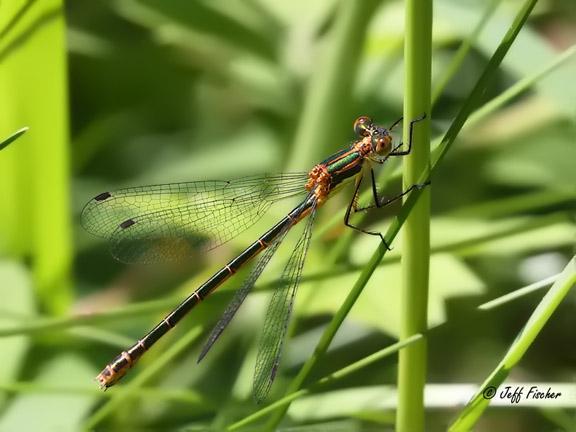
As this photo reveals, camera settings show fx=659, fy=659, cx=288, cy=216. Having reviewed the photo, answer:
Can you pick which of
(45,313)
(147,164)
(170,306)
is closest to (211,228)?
(170,306)

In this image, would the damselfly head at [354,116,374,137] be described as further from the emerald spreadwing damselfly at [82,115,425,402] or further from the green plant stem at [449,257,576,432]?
the green plant stem at [449,257,576,432]

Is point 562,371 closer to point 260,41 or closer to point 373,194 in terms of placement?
point 373,194

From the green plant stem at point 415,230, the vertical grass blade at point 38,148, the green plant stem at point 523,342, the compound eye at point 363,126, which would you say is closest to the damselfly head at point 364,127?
the compound eye at point 363,126

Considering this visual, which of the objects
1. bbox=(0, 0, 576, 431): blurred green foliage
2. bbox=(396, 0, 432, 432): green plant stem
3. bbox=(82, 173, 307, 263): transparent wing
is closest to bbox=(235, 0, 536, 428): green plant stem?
bbox=(396, 0, 432, 432): green plant stem

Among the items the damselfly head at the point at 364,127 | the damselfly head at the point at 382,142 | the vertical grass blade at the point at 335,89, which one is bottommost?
the damselfly head at the point at 382,142

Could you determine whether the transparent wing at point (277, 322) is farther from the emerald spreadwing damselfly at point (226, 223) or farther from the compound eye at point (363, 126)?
the compound eye at point (363, 126)
